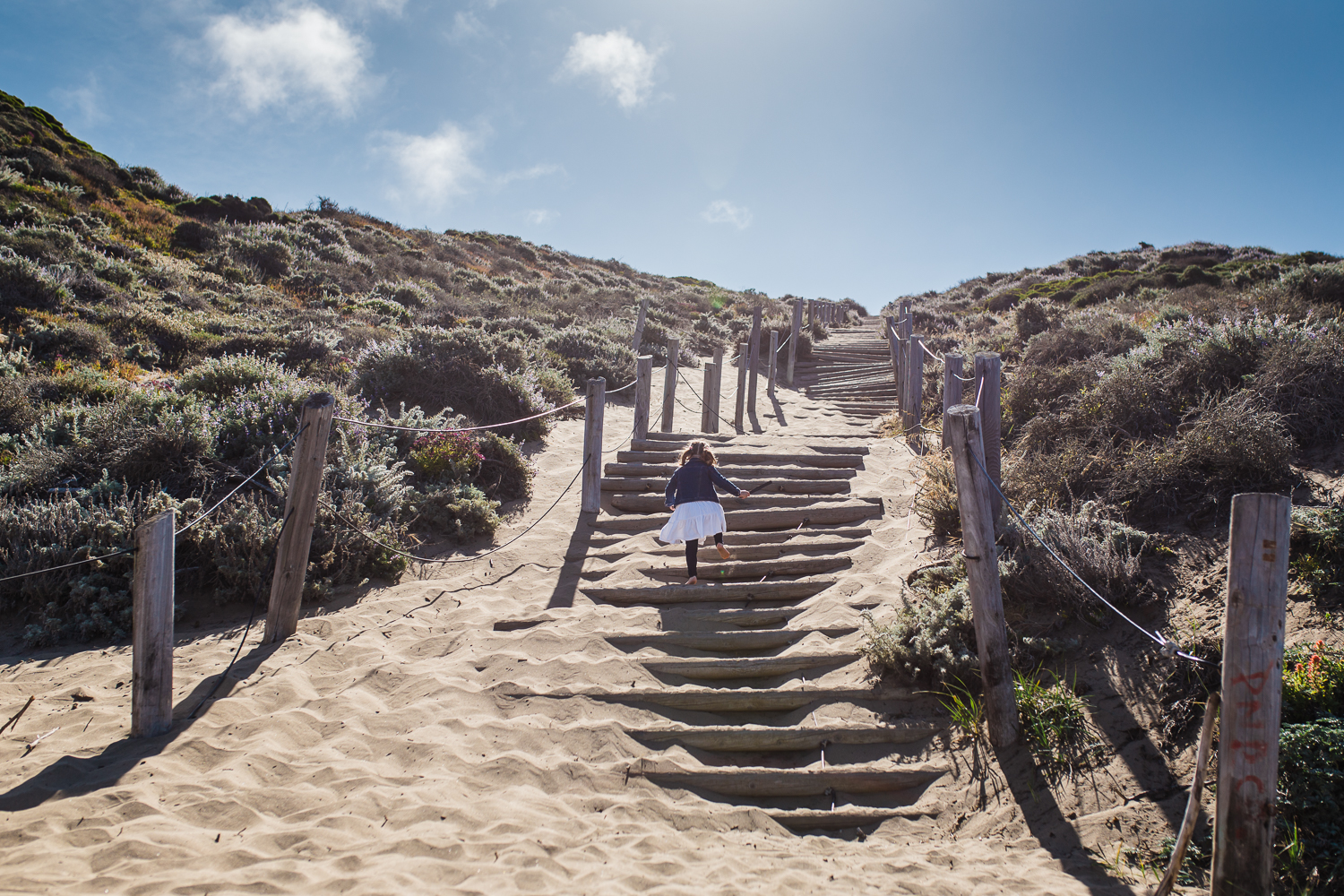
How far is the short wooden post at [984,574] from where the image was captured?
3926mm

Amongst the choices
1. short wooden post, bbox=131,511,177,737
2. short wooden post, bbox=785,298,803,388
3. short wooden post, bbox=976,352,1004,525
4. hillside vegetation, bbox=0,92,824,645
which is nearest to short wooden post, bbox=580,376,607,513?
hillside vegetation, bbox=0,92,824,645

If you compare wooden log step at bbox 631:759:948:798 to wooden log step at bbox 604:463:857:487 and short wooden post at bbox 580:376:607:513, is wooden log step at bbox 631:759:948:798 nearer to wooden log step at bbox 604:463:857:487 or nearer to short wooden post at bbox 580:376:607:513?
short wooden post at bbox 580:376:607:513

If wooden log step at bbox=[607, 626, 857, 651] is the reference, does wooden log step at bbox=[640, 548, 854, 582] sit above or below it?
above

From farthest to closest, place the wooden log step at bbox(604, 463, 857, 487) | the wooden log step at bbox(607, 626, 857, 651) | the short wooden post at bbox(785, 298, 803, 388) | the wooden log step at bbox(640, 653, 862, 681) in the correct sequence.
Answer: the short wooden post at bbox(785, 298, 803, 388), the wooden log step at bbox(604, 463, 857, 487), the wooden log step at bbox(607, 626, 857, 651), the wooden log step at bbox(640, 653, 862, 681)

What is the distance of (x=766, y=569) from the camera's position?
6.31 meters

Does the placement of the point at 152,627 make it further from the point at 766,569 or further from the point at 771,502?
the point at 771,502

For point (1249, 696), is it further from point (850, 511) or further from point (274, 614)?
point (274, 614)

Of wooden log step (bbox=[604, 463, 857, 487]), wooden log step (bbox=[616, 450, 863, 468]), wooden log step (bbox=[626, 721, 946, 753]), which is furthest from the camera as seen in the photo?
wooden log step (bbox=[616, 450, 863, 468])

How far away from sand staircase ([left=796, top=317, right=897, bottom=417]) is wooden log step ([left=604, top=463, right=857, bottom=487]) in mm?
5039

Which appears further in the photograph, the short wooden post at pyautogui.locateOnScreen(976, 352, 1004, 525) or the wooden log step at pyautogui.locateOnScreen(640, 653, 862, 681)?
the short wooden post at pyautogui.locateOnScreen(976, 352, 1004, 525)

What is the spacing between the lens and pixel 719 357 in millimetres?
11820

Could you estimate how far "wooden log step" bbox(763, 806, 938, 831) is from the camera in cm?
367

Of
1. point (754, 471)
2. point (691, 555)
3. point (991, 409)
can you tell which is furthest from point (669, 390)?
point (991, 409)

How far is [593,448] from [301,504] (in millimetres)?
3357
